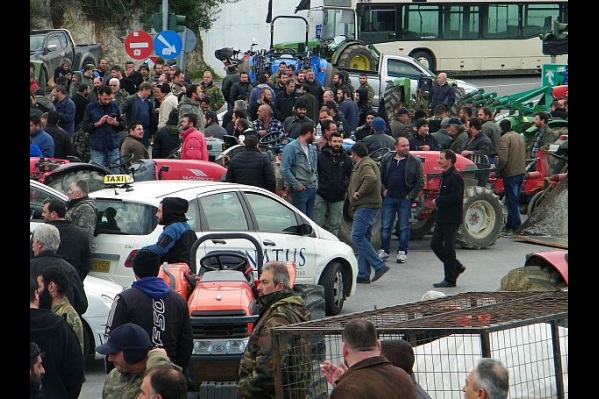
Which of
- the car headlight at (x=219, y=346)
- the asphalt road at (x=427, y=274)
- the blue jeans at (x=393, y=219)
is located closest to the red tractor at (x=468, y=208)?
the asphalt road at (x=427, y=274)

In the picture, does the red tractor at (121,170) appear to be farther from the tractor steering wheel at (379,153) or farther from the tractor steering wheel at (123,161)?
the tractor steering wheel at (379,153)

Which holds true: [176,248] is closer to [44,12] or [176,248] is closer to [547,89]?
[547,89]

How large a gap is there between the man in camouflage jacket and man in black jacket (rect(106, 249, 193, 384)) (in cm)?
69

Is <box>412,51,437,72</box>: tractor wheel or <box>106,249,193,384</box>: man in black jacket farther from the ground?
<box>412,51,437,72</box>: tractor wheel

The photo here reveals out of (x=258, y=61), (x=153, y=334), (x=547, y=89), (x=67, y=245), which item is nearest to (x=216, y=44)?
(x=258, y=61)

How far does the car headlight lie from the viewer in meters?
9.34

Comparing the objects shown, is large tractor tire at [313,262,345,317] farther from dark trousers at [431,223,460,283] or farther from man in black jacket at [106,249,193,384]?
man in black jacket at [106,249,193,384]

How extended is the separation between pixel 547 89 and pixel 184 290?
1862 cm

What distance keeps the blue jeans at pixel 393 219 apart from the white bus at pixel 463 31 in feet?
86.2

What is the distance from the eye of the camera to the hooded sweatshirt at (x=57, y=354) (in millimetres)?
7555

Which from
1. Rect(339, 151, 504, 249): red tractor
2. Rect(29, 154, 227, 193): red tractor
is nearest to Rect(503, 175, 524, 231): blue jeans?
Rect(339, 151, 504, 249): red tractor

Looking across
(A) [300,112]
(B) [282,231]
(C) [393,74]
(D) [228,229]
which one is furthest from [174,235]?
(C) [393,74]

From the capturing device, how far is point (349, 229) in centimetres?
1680
